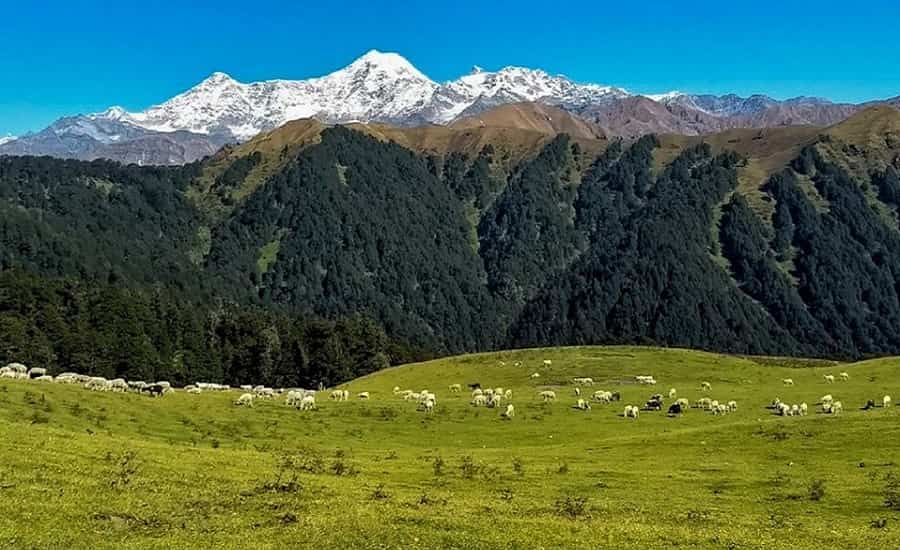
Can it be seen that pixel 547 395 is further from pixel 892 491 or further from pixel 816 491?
pixel 892 491

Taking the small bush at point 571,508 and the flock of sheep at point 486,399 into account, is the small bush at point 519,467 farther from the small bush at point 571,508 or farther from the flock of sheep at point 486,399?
the flock of sheep at point 486,399

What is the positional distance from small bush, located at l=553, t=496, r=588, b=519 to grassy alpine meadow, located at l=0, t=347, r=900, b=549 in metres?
0.13

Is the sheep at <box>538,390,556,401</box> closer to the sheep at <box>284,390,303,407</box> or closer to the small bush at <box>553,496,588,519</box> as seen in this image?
the sheep at <box>284,390,303,407</box>

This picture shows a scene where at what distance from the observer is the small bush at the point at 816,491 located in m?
38.0

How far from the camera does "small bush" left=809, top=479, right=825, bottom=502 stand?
37981 millimetres

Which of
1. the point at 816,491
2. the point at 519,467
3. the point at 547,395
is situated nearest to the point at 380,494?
the point at 519,467

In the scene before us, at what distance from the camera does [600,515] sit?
108 feet

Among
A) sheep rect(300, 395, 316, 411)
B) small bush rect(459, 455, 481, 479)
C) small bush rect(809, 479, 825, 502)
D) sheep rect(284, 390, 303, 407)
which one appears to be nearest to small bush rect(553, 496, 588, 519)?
small bush rect(459, 455, 481, 479)

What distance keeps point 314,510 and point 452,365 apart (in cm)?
10049

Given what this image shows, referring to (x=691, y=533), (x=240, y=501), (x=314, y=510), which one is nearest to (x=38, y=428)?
(x=240, y=501)

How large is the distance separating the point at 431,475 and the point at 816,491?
64.2 feet

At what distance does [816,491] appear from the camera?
3866cm

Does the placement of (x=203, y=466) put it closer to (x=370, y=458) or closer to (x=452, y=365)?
(x=370, y=458)

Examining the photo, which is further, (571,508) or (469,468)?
(469,468)
